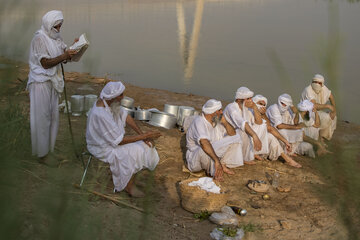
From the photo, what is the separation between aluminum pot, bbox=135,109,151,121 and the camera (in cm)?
727

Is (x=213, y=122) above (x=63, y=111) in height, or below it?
above

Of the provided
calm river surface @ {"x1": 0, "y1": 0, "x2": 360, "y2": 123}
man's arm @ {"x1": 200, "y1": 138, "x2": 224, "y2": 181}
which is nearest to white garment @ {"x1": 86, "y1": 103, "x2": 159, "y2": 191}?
calm river surface @ {"x1": 0, "y1": 0, "x2": 360, "y2": 123}

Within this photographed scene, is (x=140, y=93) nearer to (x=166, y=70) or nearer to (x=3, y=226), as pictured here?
(x=166, y=70)

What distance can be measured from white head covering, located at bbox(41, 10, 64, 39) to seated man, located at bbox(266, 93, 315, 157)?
326 centimetres

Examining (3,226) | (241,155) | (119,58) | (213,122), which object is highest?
(3,226)

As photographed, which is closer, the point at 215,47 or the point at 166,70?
the point at 166,70

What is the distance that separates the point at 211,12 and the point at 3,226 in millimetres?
27765

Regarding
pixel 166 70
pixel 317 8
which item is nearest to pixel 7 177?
pixel 166 70

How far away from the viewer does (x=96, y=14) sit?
25094mm

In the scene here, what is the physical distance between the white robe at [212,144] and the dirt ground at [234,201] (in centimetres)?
20

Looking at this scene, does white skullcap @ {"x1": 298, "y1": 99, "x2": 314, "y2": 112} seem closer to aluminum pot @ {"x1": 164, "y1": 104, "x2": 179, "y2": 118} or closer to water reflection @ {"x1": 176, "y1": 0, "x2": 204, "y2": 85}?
aluminum pot @ {"x1": 164, "y1": 104, "x2": 179, "y2": 118}

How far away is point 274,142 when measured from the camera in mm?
6207

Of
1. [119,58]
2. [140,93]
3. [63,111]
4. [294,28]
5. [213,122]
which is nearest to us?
[213,122]

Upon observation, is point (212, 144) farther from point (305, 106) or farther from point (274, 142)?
point (305, 106)
